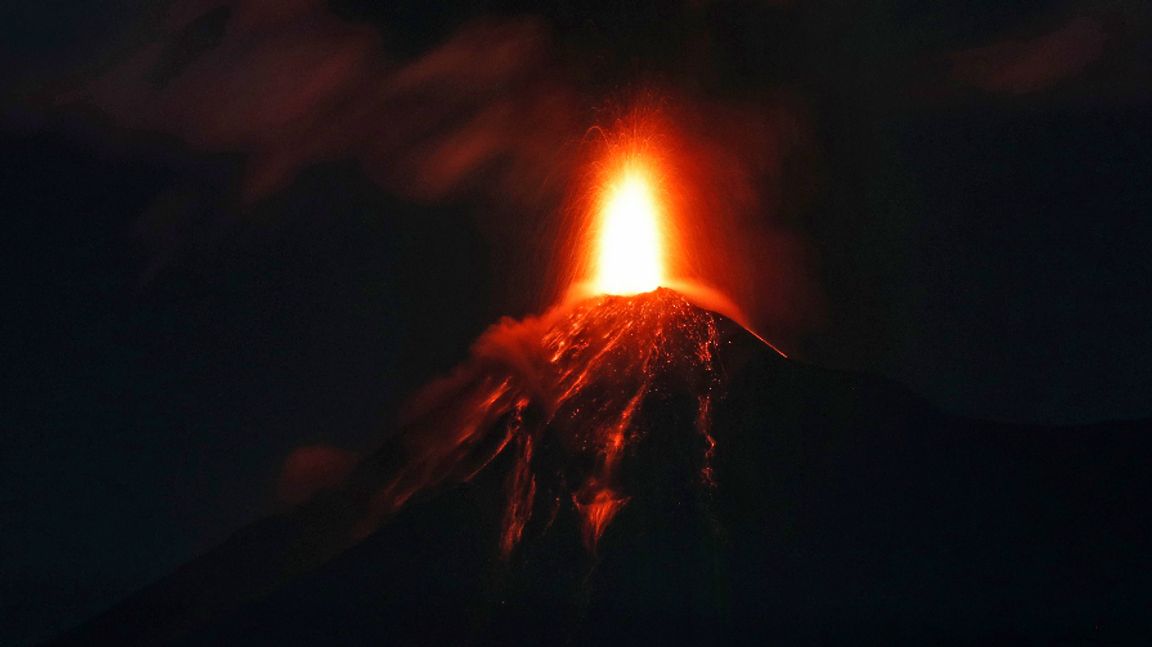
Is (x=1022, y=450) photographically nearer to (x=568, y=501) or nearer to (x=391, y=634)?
(x=568, y=501)

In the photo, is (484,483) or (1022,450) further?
(1022,450)

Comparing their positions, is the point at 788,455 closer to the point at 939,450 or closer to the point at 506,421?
the point at 939,450

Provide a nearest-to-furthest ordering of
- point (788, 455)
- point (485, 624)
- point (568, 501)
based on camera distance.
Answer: point (485, 624) < point (568, 501) < point (788, 455)

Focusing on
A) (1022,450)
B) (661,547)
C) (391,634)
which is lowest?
(391,634)

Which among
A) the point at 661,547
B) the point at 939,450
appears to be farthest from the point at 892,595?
the point at 939,450

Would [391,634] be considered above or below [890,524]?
below

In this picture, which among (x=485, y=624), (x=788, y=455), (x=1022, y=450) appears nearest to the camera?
(x=485, y=624)
